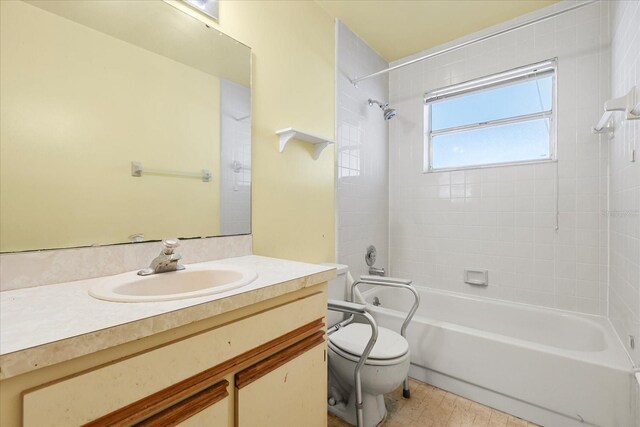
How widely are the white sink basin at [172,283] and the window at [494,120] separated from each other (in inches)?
84.1

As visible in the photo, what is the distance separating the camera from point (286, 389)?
930 millimetres

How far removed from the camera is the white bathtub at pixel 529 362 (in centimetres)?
138

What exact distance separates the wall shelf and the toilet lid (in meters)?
1.10

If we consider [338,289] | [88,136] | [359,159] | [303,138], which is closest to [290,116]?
[303,138]

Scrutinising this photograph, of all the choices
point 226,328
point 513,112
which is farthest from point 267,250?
point 513,112

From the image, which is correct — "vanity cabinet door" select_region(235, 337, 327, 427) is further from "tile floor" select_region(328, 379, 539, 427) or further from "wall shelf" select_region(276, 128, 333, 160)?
"wall shelf" select_region(276, 128, 333, 160)

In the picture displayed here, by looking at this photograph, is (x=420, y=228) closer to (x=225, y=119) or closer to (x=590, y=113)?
(x=590, y=113)

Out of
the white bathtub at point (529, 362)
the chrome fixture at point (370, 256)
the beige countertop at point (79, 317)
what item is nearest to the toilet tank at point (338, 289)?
the white bathtub at point (529, 362)

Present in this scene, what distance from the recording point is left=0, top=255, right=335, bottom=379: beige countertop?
1.62 feet

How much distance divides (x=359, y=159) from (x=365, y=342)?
4.68 ft

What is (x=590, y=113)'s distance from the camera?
1959 mm

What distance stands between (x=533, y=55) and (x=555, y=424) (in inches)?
94.1

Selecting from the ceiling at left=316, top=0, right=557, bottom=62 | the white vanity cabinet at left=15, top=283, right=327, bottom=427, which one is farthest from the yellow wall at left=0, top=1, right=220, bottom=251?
the ceiling at left=316, top=0, right=557, bottom=62

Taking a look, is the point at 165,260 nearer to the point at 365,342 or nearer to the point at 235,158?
the point at 235,158
